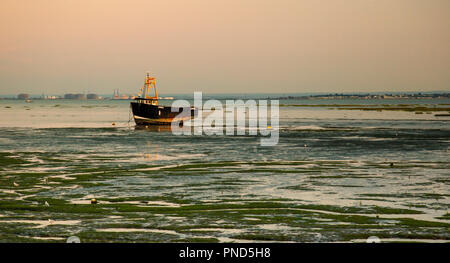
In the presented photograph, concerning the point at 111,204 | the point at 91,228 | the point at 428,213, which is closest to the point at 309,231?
the point at 428,213

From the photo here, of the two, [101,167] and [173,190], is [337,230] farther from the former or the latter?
[101,167]

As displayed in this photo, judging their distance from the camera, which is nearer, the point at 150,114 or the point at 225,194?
the point at 225,194

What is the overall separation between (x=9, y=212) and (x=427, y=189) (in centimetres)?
1534

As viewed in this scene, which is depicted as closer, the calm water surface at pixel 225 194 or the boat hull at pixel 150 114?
the calm water surface at pixel 225 194

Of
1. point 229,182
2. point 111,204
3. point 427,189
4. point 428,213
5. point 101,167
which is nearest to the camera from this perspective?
point 428,213

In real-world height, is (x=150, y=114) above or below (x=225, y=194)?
above

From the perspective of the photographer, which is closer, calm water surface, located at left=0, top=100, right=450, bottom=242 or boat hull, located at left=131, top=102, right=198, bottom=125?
calm water surface, located at left=0, top=100, right=450, bottom=242
